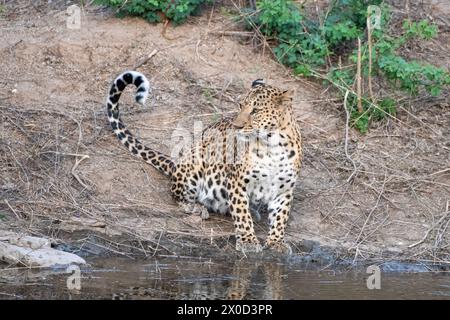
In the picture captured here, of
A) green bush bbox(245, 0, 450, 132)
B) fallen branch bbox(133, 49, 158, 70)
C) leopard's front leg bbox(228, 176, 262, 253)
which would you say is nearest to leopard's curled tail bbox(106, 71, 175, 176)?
leopard's front leg bbox(228, 176, 262, 253)

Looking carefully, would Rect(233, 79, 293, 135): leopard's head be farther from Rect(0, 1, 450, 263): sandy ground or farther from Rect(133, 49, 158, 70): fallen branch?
Rect(133, 49, 158, 70): fallen branch

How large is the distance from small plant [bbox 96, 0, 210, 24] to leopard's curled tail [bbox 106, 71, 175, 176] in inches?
74.7

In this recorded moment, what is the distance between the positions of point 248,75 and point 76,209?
3.62 metres

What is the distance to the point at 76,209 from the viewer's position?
1150 centimetres

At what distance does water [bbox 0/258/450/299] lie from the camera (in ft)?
32.0

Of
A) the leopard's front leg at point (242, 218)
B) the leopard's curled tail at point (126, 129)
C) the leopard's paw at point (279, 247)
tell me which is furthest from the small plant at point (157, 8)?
the leopard's paw at point (279, 247)

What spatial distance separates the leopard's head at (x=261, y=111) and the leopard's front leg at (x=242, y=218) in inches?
21.7

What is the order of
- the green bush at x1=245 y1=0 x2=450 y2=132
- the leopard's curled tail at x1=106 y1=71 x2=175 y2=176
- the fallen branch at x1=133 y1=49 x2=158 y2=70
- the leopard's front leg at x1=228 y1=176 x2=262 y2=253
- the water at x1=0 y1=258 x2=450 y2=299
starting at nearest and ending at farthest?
the water at x1=0 y1=258 x2=450 y2=299 → the leopard's front leg at x1=228 y1=176 x2=262 y2=253 → the leopard's curled tail at x1=106 y1=71 x2=175 y2=176 → the green bush at x1=245 y1=0 x2=450 y2=132 → the fallen branch at x1=133 y1=49 x2=158 y2=70

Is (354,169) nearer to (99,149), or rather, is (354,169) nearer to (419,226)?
(419,226)

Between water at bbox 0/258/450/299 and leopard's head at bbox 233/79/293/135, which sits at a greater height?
leopard's head at bbox 233/79/293/135

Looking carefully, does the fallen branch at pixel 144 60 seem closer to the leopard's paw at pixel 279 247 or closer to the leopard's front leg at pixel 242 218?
the leopard's front leg at pixel 242 218

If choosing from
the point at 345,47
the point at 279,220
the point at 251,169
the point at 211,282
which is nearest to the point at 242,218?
the point at 279,220
